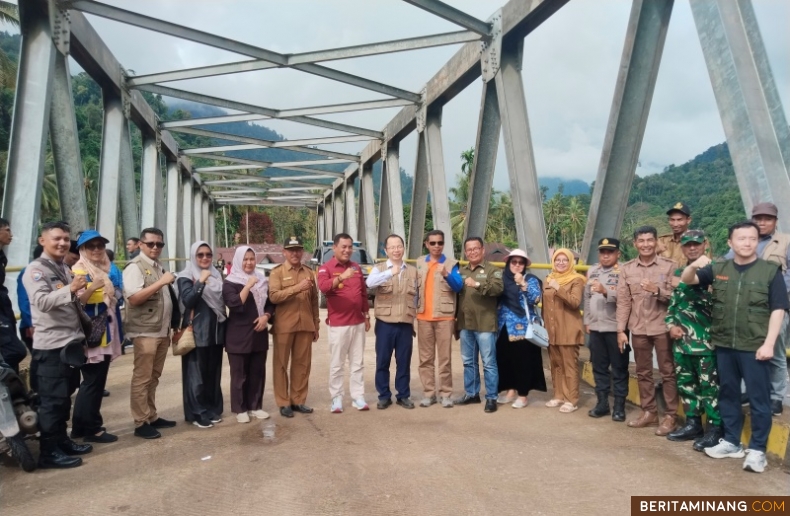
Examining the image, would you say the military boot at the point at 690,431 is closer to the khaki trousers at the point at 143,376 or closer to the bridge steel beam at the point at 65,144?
the khaki trousers at the point at 143,376

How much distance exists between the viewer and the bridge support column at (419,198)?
33.1 feet

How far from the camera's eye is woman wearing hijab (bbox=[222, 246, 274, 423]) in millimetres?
4492

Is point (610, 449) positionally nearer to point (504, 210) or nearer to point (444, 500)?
point (444, 500)

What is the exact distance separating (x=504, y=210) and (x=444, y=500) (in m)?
46.2

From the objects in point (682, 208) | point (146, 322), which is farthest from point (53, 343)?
point (682, 208)

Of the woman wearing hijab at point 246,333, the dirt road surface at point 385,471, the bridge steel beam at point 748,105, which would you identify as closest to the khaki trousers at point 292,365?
the woman wearing hijab at point 246,333

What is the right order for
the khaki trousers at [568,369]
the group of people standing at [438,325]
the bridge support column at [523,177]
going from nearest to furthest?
the group of people standing at [438,325] < the khaki trousers at [568,369] < the bridge support column at [523,177]

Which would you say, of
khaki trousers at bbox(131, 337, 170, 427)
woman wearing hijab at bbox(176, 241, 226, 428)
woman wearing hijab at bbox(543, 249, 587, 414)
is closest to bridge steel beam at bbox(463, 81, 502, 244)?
woman wearing hijab at bbox(543, 249, 587, 414)

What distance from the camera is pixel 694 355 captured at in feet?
12.2

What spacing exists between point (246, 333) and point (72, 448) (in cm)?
146

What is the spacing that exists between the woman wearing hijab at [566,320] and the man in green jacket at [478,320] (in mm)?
504

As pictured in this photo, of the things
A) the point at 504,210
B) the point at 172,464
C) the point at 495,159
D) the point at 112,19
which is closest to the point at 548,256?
the point at 495,159

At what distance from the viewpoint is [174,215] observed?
52.7 feet

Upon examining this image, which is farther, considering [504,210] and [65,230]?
[504,210]
